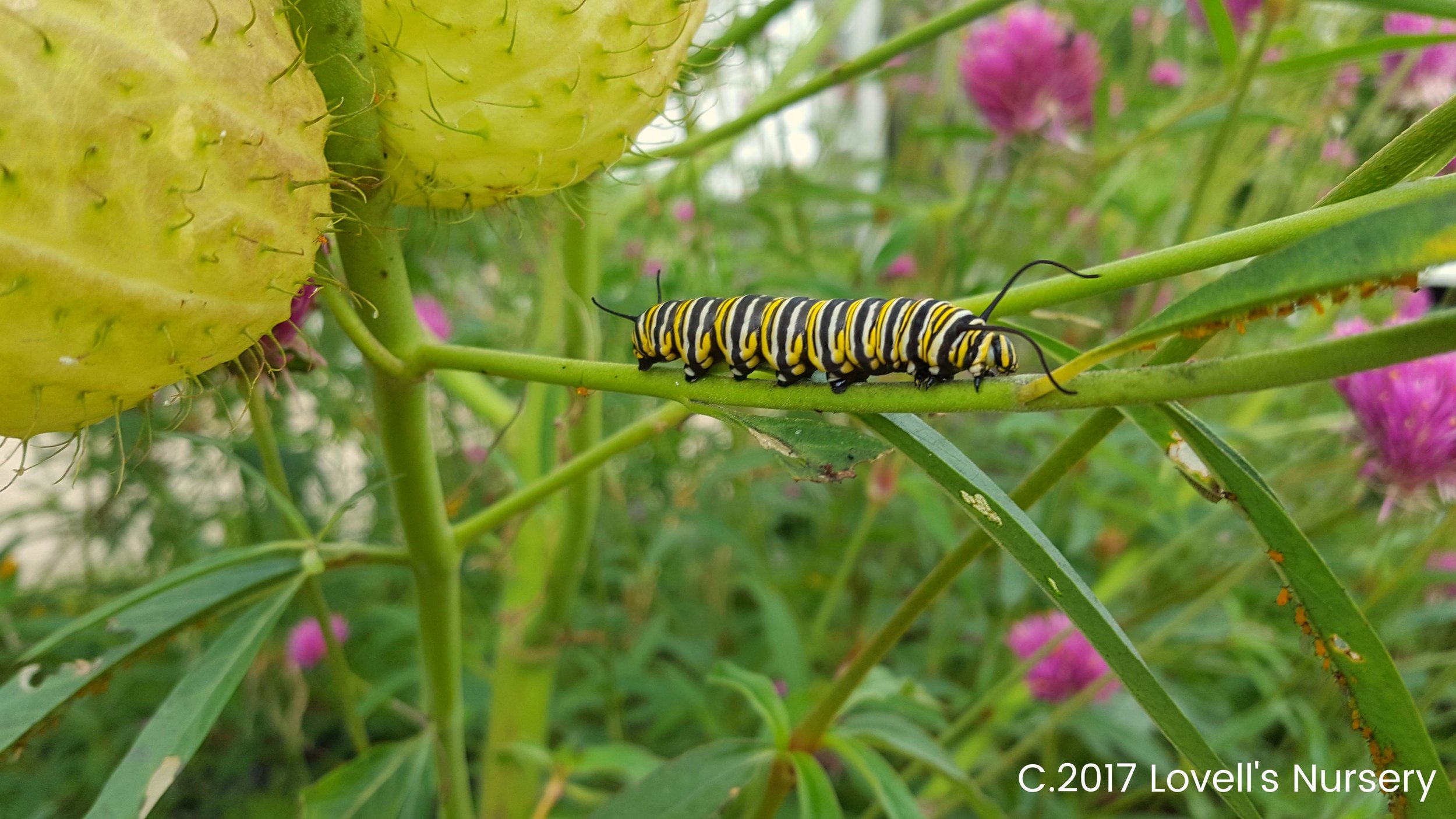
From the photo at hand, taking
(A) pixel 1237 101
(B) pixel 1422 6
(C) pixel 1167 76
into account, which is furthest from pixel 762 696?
(C) pixel 1167 76

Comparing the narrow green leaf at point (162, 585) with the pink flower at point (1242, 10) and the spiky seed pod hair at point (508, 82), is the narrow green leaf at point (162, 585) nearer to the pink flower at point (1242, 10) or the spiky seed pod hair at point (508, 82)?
the spiky seed pod hair at point (508, 82)

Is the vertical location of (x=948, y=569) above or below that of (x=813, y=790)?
above

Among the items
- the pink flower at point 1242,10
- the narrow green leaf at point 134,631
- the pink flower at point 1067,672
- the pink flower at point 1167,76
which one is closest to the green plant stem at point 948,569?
the narrow green leaf at point 134,631

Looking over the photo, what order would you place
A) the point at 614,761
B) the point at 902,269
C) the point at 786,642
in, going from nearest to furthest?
the point at 614,761 < the point at 786,642 < the point at 902,269

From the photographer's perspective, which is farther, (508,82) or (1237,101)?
(1237,101)

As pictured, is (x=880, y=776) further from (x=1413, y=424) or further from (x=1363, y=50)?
(x=1413, y=424)

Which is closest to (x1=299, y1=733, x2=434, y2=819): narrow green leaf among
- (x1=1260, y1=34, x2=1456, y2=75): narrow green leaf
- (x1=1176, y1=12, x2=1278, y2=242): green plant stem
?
(x1=1260, y1=34, x2=1456, y2=75): narrow green leaf

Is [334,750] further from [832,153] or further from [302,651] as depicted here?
[832,153]

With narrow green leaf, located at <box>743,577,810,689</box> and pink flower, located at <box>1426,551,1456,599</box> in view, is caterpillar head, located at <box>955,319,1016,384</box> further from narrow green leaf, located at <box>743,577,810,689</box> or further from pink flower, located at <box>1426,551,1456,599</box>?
pink flower, located at <box>1426,551,1456,599</box>
